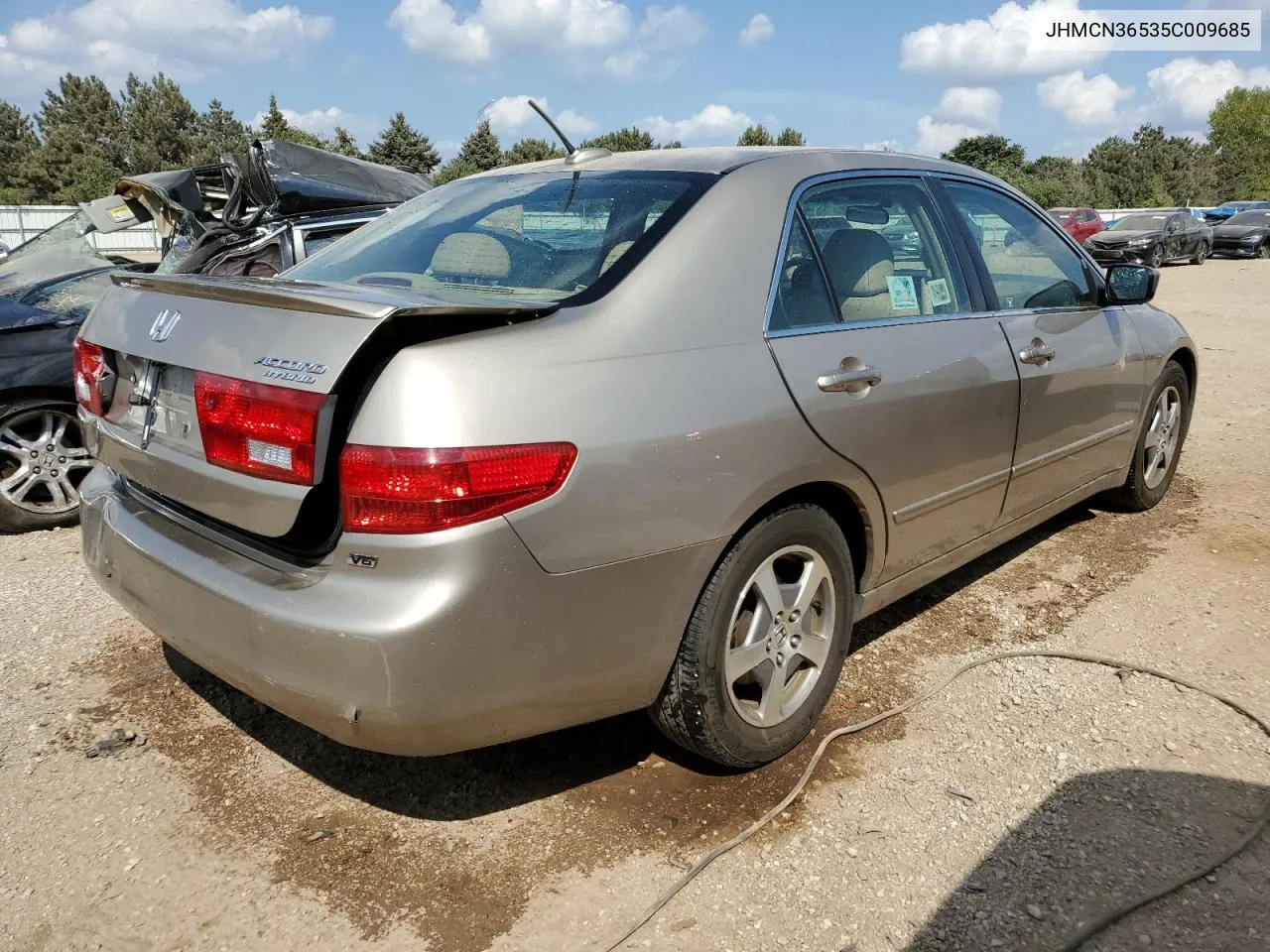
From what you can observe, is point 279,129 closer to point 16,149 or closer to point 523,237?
point 16,149

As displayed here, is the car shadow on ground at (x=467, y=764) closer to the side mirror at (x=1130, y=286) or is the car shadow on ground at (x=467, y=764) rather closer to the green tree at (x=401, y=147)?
the side mirror at (x=1130, y=286)

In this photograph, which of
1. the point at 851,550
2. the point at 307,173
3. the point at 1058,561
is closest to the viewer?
the point at 851,550

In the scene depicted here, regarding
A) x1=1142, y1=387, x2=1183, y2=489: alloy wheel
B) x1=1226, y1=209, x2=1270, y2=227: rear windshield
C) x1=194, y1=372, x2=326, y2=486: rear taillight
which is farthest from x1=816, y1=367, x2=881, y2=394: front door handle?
x1=1226, y1=209, x2=1270, y2=227: rear windshield

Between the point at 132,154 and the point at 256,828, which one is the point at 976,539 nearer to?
the point at 256,828

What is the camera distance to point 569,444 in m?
2.07

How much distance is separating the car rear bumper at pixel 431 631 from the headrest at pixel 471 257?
3.19ft

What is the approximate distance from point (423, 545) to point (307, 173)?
565 centimetres

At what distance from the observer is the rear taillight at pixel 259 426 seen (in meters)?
2.03

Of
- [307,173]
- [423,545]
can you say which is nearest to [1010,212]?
[423,545]

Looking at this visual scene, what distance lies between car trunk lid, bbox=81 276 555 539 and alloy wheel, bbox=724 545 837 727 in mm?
998

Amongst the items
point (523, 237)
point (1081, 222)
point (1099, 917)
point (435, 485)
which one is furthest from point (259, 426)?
point (1081, 222)

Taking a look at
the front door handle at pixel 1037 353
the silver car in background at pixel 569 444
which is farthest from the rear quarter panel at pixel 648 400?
the front door handle at pixel 1037 353

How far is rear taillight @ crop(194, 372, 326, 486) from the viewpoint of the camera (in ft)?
6.65

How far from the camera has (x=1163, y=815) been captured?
8.39 ft
